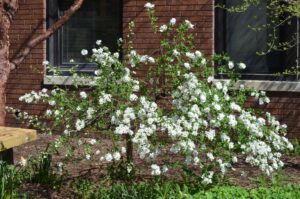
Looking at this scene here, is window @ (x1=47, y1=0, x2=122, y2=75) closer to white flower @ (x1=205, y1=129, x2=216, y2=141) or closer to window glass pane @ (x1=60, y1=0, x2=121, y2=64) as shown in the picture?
window glass pane @ (x1=60, y1=0, x2=121, y2=64)

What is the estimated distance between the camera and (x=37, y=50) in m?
11.6

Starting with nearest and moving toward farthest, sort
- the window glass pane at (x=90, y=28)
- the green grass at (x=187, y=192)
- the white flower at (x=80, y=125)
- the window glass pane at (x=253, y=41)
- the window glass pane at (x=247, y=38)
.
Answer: the green grass at (x=187, y=192) < the white flower at (x=80, y=125) < the window glass pane at (x=253, y=41) < the window glass pane at (x=247, y=38) < the window glass pane at (x=90, y=28)

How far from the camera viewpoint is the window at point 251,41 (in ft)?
33.7

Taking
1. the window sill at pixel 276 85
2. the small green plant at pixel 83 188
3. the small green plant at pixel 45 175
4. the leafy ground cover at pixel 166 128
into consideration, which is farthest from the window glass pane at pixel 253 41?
the small green plant at pixel 45 175

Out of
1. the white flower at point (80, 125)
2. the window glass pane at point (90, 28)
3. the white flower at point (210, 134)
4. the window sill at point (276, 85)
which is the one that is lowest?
the white flower at point (210, 134)

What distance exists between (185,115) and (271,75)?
454cm

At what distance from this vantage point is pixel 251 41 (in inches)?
414

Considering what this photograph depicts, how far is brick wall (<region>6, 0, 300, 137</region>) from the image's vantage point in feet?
33.3

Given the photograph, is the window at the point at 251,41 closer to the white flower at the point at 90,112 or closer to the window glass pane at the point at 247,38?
the window glass pane at the point at 247,38

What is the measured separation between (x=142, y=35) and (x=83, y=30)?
1336mm

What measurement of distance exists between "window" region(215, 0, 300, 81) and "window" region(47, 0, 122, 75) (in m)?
1.81

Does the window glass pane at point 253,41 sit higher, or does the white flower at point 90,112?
the window glass pane at point 253,41

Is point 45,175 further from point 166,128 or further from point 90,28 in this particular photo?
point 90,28

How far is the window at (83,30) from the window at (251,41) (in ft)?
5.95
